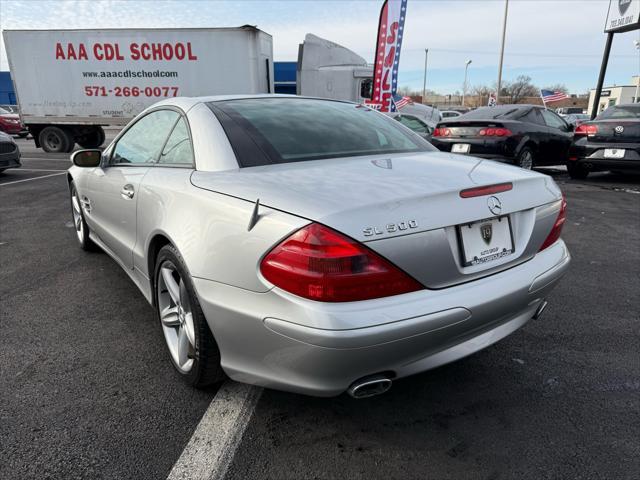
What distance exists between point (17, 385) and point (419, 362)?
1988 mm

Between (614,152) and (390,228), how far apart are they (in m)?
8.06

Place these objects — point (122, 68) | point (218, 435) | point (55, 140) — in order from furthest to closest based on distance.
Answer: point (55, 140) → point (122, 68) → point (218, 435)

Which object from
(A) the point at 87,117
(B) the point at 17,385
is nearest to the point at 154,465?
(B) the point at 17,385

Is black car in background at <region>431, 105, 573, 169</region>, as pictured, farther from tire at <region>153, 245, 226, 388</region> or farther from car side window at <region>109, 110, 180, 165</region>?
tire at <region>153, 245, 226, 388</region>

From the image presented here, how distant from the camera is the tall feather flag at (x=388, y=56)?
11.8 meters

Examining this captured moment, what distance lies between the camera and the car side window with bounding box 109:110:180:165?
2.72m

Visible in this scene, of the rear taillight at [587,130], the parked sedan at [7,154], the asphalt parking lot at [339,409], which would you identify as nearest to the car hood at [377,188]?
the asphalt parking lot at [339,409]

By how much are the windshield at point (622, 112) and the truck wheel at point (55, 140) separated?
1436 cm

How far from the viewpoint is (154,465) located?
5.76 ft

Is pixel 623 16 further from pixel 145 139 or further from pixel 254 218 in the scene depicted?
pixel 254 218

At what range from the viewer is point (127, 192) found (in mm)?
2746

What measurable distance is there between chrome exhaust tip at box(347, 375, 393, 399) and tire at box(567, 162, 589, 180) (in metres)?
8.52

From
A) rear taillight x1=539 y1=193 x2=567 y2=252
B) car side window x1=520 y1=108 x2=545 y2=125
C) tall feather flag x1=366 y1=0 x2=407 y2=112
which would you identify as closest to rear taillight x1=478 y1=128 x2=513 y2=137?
car side window x1=520 y1=108 x2=545 y2=125

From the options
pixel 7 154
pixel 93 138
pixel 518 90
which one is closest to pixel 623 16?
pixel 7 154
